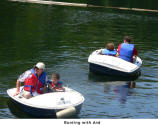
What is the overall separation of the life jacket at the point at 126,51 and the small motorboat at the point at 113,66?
0.49m

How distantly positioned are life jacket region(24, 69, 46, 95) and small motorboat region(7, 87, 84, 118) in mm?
440

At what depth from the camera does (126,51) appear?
20.6 metres

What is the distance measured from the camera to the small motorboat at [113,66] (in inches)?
786

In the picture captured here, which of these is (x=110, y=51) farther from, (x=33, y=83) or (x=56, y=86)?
(x=33, y=83)

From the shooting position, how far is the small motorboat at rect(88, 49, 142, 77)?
1997 centimetres

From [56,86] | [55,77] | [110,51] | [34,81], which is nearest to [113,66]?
[110,51]

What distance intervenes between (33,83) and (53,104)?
55.1 inches

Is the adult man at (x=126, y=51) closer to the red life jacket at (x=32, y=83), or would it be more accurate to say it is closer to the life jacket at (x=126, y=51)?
the life jacket at (x=126, y=51)

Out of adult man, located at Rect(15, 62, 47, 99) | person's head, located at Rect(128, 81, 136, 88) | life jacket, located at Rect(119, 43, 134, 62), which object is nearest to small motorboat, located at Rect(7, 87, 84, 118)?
adult man, located at Rect(15, 62, 47, 99)

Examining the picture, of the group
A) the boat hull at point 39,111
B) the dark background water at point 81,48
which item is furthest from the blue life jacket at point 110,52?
the boat hull at point 39,111

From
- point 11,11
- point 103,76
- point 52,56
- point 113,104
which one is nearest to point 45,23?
point 11,11

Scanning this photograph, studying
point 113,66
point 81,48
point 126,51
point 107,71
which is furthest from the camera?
point 81,48

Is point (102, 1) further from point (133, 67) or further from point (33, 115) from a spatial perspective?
point (33, 115)

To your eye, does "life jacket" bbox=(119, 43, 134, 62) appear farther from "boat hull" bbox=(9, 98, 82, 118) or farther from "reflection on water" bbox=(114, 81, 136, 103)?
"boat hull" bbox=(9, 98, 82, 118)
